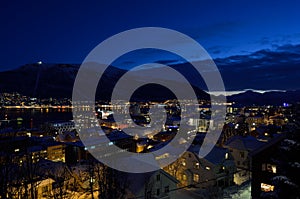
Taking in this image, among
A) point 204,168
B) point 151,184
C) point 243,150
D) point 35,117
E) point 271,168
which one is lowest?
point 204,168

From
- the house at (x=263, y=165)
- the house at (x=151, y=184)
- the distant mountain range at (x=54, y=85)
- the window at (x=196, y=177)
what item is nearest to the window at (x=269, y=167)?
the house at (x=263, y=165)

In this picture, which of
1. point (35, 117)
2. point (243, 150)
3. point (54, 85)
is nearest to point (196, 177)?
point (243, 150)

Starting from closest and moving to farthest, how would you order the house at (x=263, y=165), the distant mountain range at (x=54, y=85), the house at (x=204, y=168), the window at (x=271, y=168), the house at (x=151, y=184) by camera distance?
the window at (x=271, y=168) → the house at (x=263, y=165) → the house at (x=151, y=184) → the house at (x=204, y=168) → the distant mountain range at (x=54, y=85)

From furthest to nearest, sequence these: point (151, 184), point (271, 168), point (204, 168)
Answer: point (204, 168) < point (151, 184) < point (271, 168)

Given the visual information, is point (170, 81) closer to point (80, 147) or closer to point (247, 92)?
point (247, 92)

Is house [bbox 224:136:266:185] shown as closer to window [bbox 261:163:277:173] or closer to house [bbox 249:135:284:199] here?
house [bbox 249:135:284:199]

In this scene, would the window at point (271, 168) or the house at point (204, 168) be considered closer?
the window at point (271, 168)

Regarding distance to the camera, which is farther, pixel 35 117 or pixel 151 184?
pixel 35 117

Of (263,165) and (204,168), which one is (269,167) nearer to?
(263,165)

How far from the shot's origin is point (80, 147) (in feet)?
63.6

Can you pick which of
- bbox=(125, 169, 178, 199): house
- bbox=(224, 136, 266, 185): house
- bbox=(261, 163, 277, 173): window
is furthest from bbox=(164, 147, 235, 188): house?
bbox=(261, 163, 277, 173): window

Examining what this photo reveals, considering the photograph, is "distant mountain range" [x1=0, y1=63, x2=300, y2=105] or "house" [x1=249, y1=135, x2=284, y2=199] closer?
"house" [x1=249, y1=135, x2=284, y2=199]

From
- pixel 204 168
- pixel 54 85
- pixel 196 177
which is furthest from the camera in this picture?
pixel 54 85

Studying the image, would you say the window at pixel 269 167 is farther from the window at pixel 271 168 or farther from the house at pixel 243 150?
the house at pixel 243 150
